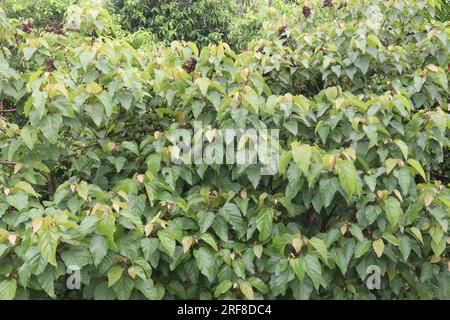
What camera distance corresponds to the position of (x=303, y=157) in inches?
78.2

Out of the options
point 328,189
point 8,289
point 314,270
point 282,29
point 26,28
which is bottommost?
point 314,270

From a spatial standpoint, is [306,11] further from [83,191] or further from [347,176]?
[83,191]

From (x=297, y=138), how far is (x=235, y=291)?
0.87 meters

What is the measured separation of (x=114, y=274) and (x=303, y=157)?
902 millimetres

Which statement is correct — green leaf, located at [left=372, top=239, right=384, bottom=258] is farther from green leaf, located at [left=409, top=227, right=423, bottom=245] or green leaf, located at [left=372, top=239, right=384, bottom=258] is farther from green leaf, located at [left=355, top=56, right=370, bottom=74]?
green leaf, located at [left=355, top=56, right=370, bottom=74]

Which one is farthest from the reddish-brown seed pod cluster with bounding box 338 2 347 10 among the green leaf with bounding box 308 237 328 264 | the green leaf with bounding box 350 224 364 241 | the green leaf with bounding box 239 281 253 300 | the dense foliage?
the green leaf with bounding box 239 281 253 300

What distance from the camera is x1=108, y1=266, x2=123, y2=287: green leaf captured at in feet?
6.11

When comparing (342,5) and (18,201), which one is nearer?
(18,201)

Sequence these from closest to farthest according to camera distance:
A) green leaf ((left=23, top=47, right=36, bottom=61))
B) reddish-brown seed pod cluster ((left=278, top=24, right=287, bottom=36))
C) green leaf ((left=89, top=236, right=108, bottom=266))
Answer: green leaf ((left=89, top=236, right=108, bottom=266)) < green leaf ((left=23, top=47, right=36, bottom=61)) < reddish-brown seed pod cluster ((left=278, top=24, right=287, bottom=36))

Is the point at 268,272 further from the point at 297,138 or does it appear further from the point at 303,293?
the point at 297,138

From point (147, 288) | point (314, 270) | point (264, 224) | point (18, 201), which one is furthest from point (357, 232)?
point (18, 201)

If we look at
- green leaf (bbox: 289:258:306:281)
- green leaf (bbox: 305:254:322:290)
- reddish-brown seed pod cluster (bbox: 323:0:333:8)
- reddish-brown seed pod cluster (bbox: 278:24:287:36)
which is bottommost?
green leaf (bbox: 305:254:322:290)

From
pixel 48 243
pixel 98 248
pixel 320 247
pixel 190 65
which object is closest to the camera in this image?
pixel 48 243

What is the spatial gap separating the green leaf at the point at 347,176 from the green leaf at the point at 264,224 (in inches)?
14.2
